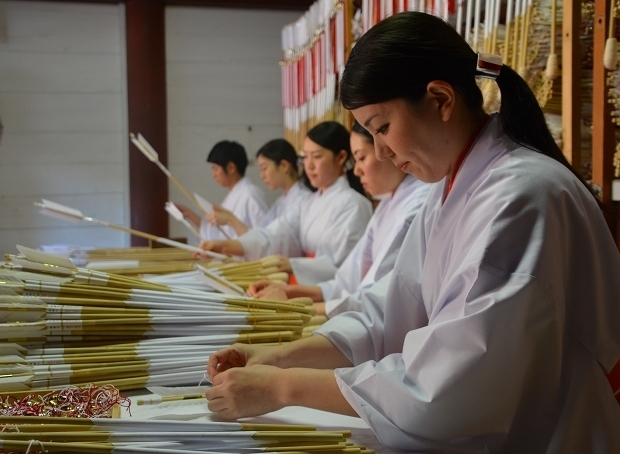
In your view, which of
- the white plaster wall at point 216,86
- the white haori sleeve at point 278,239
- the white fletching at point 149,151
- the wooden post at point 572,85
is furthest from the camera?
the white plaster wall at point 216,86

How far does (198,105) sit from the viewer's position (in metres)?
6.51

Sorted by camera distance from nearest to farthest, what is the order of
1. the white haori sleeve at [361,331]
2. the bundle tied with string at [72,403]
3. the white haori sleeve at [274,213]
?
the bundle tied with string at [72,403]
the white haori sleeve at [361,331]
the white haori sleeve at [274,213]

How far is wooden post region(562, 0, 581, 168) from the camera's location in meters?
2.21

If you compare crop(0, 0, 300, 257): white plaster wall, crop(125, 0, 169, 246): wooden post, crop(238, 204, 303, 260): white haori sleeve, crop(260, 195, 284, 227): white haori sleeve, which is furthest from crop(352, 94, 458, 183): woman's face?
crop(0, 0, 300, 257): white plaster wall

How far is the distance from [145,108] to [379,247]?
3.87 m

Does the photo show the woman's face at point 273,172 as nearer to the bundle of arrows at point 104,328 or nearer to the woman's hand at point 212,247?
the woman's hand at point 212,247

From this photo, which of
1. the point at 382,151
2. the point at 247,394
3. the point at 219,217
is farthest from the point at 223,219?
the point at 247,394

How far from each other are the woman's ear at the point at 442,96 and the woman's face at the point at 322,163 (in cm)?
231

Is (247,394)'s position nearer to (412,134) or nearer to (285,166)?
(412,134)

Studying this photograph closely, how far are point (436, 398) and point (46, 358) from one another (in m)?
0.80

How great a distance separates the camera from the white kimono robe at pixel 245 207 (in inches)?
219

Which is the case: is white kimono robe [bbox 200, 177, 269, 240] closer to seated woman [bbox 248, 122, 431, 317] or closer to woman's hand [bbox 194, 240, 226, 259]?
woman's hand [bbox 194, 240, 226, 259]

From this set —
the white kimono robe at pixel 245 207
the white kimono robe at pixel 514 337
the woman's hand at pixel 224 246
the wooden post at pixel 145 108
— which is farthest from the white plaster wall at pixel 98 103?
the white kimono robe at pixel 514 337

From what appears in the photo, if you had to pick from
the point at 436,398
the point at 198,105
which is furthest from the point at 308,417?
the point at 198,105
